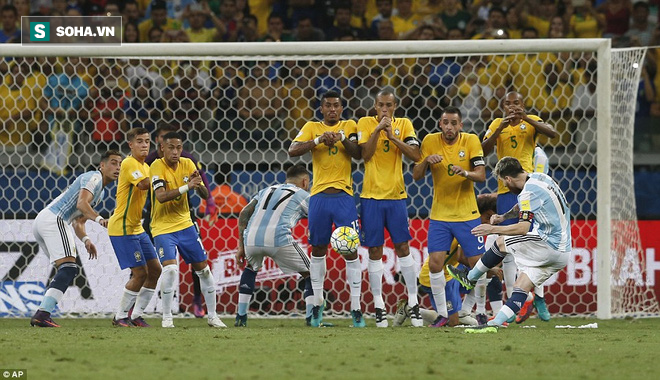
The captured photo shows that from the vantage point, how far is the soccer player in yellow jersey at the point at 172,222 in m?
9.09

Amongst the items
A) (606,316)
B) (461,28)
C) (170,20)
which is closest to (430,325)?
(606,316)

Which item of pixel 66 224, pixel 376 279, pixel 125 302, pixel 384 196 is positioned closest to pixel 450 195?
pixel 384 196

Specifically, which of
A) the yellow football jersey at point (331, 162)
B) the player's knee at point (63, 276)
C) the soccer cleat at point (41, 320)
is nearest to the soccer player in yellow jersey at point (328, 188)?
the yellow football jersey at point (331, 162)

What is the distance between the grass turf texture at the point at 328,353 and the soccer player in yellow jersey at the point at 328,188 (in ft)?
2.33

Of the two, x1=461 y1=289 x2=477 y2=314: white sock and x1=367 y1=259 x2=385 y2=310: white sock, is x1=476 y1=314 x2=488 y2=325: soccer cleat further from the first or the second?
x1=367 y1=259 x2=385 y2=310: white sock

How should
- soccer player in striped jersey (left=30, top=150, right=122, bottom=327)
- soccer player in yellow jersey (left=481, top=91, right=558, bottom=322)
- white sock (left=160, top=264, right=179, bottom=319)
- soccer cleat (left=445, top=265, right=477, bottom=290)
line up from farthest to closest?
soccer player in yellow jersey (left=481, top=91, right=558, bottom=322) < soccer player in striped jersey (left=30, top=150, right=122, bottom=327) < white sock (left=160, top=264, right=179, bottom=319) < soccer cleat (left=445, top=265, right=477, bottom=290)

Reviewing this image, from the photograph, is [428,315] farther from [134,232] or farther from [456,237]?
[134,232]

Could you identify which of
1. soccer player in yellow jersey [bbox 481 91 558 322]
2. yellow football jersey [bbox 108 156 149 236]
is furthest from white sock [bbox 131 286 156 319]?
soccer player in yellow jersey [bbox 481 91 558 322]

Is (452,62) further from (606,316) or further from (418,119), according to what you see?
(606,316)

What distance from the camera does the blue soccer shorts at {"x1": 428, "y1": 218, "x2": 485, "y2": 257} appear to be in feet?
29.8

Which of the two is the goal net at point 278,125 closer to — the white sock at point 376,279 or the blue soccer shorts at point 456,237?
the white sock at point 376,279

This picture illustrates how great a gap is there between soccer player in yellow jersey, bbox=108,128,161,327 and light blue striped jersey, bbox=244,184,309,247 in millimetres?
998

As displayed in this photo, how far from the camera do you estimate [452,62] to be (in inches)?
476

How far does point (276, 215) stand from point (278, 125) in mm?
2493
